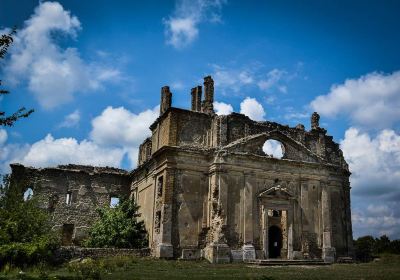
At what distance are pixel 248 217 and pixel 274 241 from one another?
3.81 m

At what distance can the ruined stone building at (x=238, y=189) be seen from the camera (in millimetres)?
19719

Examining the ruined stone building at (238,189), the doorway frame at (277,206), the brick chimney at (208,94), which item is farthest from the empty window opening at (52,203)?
the doorway frame at (277,206)

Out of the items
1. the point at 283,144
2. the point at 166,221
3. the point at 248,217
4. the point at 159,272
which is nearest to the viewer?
the point at 159,272

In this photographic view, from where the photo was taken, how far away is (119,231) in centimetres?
2130

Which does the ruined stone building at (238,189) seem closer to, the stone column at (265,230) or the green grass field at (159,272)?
the stone column at (265,230)

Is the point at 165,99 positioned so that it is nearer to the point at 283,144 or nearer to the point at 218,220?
the point at 283,144

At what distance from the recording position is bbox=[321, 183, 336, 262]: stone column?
21.7 m

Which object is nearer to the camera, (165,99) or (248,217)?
(248,217)

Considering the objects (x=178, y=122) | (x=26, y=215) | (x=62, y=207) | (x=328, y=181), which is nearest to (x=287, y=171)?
(x=328, y=181)

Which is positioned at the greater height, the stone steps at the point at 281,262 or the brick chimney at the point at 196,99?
the brick chimney at the point at 196,99

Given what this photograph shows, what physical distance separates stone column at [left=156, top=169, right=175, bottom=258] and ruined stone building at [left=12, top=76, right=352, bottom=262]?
0.05 meters

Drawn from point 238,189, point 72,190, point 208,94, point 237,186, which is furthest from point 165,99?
point 72,190

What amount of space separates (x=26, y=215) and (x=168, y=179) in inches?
264

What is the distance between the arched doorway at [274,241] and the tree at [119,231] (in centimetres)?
Answer: 718
